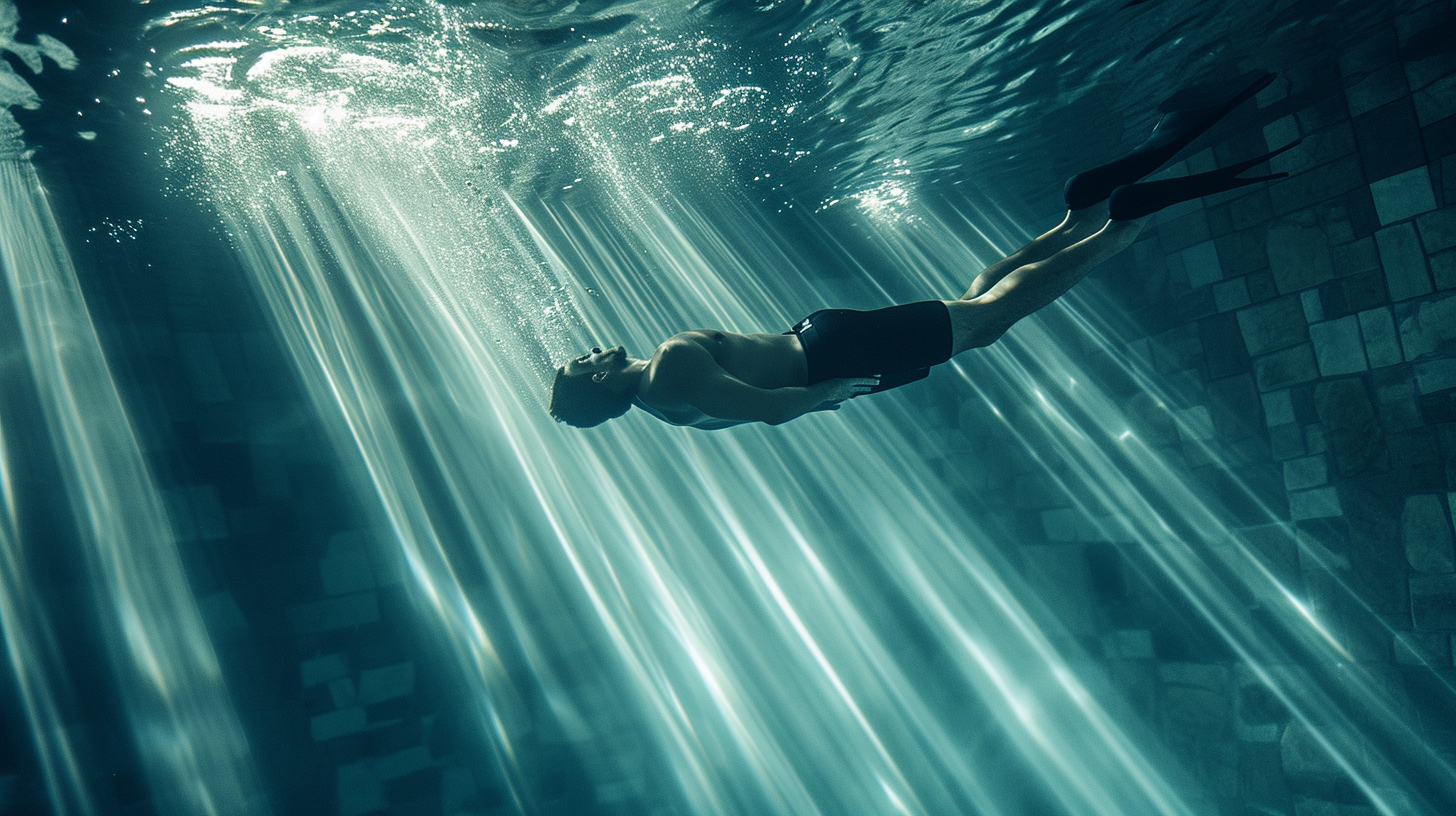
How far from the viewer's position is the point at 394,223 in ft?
23.0

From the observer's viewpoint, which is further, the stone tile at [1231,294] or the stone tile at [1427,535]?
the stone tile at [1231,294]

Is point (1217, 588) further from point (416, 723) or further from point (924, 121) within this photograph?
point (416, 723)

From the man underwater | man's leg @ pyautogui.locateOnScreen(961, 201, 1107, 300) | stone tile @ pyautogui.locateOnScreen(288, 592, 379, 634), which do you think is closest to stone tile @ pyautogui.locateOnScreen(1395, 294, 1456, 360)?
the man underwater

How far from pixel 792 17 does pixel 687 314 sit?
A: 4.49 metres

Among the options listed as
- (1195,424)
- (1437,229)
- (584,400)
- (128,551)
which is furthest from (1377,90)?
(128,551)

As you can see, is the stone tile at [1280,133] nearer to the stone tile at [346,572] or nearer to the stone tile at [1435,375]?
the stone tile at [1435,375]

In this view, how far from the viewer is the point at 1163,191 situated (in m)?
2.91

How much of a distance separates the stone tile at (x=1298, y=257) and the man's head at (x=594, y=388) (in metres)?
6.02

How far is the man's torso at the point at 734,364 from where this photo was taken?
292 centimetres

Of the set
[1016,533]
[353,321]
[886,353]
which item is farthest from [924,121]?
[353,321]

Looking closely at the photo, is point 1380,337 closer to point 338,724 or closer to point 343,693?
point 343,693

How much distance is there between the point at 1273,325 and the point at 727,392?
597cm

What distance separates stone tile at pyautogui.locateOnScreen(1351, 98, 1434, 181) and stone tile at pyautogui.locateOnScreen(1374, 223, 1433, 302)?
1.53 feet

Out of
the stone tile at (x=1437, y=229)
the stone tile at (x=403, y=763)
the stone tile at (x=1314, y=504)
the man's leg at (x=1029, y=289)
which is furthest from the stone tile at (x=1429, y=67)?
the stone tile at (x=403, y=763)
